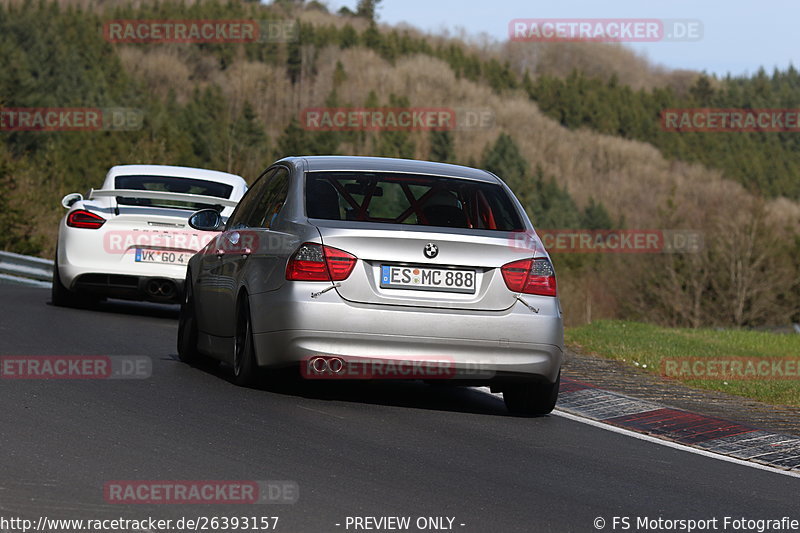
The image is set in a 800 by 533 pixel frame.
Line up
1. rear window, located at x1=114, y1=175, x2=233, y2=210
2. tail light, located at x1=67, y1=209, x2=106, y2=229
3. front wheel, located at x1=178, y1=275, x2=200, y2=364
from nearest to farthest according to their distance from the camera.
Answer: front wheel, located at x1=178, y1=275, x2=200, y2=364, tail light, located at x1=67, y1=209, x2=106, y2=229, rear window, located at x1=114, y1=175, x2=233, y2=210

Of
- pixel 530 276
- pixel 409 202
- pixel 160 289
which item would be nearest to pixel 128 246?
pixel 160 289

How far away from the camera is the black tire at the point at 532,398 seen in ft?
27.7

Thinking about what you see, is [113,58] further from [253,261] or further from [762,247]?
[253,261]

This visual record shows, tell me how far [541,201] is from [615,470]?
139479mm

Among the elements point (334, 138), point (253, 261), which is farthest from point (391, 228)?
point (334, 138)

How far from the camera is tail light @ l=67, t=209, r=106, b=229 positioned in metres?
14.0

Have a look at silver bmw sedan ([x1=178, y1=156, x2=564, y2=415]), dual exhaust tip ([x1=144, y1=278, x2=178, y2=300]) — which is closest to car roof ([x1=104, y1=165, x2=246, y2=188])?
dual exhaust tip ([x1=144, y1=278, x2=178, y2=300])

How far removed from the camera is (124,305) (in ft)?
52.6

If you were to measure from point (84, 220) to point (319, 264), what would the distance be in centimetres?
691

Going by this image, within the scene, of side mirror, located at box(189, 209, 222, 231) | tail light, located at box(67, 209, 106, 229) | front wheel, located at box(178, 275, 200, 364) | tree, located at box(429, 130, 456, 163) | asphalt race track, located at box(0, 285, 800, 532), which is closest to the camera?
asphalt race track, located at box(0, 285, 800, 532)

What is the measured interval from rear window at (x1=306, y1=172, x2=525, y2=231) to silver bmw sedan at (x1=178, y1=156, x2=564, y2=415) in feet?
0.04

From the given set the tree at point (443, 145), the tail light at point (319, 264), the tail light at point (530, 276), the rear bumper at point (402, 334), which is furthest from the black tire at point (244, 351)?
the tree at point (443, 145)

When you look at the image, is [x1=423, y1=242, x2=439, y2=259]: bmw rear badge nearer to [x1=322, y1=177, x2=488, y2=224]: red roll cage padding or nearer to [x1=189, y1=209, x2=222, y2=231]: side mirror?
[x1=322, y1=177, x2=488, y2=224]: red roll cage padding

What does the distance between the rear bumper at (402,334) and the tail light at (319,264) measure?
68 millimetres
